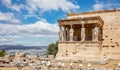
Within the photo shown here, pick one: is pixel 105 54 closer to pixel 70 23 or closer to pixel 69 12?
pixel 70 23

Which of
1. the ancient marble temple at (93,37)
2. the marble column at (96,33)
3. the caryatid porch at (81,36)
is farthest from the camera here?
the marble column at (96,33)

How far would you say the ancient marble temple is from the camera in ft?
129

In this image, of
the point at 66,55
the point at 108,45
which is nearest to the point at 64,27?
the point at 66,55

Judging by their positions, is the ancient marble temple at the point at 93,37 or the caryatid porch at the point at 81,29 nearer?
the ancient marble temple at the point at 93,37

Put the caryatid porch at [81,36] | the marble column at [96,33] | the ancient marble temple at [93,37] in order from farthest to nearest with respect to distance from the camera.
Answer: the marble column at [96,33] → the caryatid porch at [81,36] → the ancient marble temple at [93,37]

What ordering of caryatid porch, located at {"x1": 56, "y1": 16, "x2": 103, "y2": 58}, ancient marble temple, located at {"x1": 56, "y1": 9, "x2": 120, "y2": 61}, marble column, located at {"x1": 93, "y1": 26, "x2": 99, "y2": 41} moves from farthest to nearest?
marble column, located at {"x1": 93, "y1": 26, "x2": 99, "y2": 41}
caryatid porch, located at {"x1": 56, "y1": 16, "x2": 103, "y2": 58}
ancient marble temple, located at {"x1": 56, "y1": 9, "x2": 120, "y2": 61}

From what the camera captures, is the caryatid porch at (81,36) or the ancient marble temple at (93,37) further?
the caryatid porch at (81,36)

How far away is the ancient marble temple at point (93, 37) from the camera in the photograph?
129 feet

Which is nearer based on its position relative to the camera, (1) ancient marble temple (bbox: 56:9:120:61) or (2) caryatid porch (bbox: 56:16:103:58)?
(1) ancient marble temple (bbox: 56:9:120:61)

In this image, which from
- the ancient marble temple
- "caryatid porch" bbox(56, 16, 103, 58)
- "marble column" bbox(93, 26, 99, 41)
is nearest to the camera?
the ancient marble temple

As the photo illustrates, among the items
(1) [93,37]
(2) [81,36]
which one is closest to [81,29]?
(2) [81,36]

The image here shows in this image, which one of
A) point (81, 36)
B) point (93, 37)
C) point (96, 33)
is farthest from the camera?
point (81, 36)

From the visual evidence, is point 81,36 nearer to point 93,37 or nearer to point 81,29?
point 81,29

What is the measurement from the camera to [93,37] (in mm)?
40719
